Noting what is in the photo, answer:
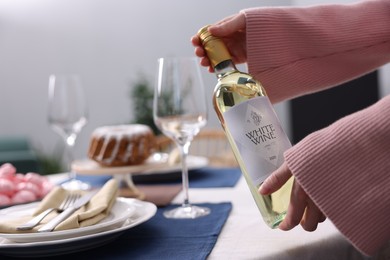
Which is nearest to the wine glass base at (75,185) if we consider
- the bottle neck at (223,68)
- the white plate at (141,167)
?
the white plate at (141,167)

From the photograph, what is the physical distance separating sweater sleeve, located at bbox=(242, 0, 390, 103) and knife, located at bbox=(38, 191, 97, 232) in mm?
310

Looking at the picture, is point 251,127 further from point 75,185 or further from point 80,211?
point 75,185

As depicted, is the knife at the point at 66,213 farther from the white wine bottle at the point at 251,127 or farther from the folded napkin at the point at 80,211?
the white wine bottle at the point at 251,127

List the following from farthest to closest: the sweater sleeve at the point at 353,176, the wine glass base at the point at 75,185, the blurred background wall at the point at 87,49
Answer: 1. the blurred background wall at the point at 87,49
2. the wine glass base at the point at 75,185
3. the sweater sleeve at the point at 353,176

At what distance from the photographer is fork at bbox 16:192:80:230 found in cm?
70

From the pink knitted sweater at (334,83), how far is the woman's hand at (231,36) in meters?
0.02

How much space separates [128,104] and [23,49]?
861 millimetres

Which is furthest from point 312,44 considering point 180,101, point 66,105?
point 66,105

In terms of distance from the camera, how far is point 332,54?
3.02 ft

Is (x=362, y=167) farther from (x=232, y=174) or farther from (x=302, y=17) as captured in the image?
(x=232, y=174)

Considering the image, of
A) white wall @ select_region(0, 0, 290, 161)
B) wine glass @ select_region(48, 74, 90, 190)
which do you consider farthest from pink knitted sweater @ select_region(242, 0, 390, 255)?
white wall @ select_region(0, 0, 290, 161)

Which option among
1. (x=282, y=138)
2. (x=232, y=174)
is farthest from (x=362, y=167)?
(x=232, y=174)

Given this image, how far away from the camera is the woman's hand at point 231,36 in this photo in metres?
0.80

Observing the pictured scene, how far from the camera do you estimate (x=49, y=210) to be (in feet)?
2.58
